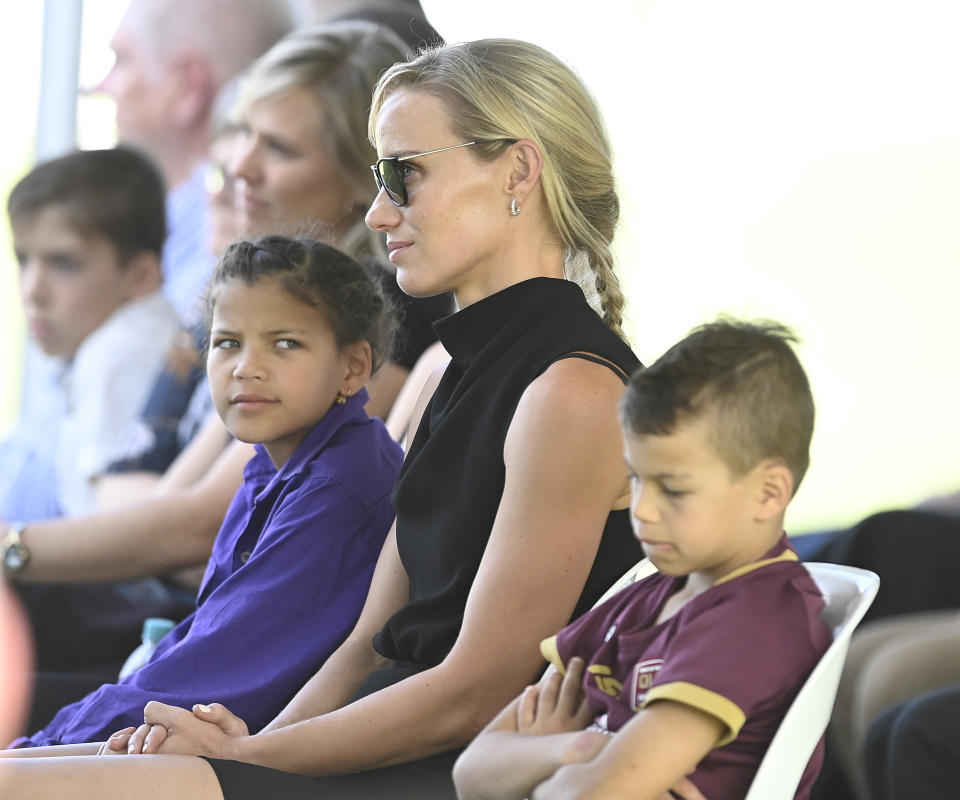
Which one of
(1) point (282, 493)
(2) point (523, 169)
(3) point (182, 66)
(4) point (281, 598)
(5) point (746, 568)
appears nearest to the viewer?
(5) point (746, 568)

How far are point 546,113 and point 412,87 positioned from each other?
8.1 inches

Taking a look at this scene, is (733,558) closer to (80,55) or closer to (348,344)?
(348,344)

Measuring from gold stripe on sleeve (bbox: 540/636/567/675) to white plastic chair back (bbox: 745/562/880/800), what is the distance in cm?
27

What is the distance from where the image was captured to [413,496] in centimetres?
187

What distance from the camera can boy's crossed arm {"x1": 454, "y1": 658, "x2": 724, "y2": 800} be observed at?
50.4 inches

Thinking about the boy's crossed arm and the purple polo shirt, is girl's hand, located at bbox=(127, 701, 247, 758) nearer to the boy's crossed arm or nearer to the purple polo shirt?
the purple polo shirt

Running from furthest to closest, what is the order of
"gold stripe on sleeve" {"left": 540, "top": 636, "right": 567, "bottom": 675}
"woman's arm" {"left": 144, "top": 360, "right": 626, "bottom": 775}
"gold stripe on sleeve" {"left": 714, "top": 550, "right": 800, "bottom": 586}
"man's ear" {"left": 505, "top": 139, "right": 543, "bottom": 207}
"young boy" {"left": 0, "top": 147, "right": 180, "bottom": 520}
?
"young boy" {"left": 0, "top": 147, "right": 180, "bottom": 520} < "man's ear" {"left": 505, "top": 139, "right": 543, "bottom": 207} < "woman's arm" {"left": 144, "top": 360, "right": 626, "bottom": 775} < "gold stripe on sleeve" {"left": 540, "top": 636, "right": 567, "bottom": 675} < "gold stripe on sleeve" {"left": 714, "top": 550, "right": 800, "bottom": 586}

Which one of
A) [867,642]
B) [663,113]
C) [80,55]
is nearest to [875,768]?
[867,642]

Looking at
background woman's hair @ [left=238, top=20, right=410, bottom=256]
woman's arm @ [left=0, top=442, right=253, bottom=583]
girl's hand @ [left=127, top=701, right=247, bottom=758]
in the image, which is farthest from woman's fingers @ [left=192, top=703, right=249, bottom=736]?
background woman's hair @ [left=238, top=20, right=410, bottom=256]

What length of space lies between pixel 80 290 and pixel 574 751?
3120 millimetres

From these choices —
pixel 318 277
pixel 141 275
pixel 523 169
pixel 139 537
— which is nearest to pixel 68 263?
pixel 141 275

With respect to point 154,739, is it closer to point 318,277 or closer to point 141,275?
point 318,277

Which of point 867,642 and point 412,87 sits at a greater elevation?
point 412,87

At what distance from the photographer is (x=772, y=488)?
1367 mm
